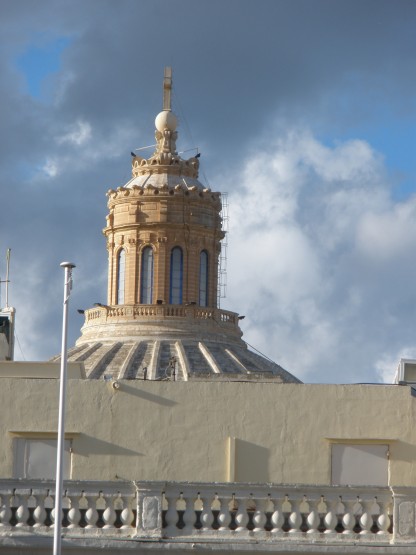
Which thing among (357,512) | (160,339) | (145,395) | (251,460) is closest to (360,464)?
(251,460)

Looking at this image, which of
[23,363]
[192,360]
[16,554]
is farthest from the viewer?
[192,360]

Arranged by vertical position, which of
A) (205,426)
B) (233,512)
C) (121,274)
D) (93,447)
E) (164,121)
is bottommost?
(233,512)

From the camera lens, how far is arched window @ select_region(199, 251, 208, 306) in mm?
68250

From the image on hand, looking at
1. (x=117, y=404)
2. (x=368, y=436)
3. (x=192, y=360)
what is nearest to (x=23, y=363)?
(x=117, y=404)

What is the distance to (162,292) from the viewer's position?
67.8m

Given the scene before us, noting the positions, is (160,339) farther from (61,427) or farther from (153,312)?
(61,427)

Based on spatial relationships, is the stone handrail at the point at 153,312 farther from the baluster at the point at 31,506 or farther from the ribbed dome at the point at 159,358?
the baluster at the point at 31,506

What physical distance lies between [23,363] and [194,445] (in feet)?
11.6

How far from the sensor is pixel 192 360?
6738 centimetres

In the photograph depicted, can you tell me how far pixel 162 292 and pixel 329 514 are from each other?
152ft

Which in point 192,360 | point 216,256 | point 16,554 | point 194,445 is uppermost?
point 216,256

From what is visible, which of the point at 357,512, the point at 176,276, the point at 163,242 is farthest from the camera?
the point at 163,242

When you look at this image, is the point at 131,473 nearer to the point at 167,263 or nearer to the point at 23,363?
the point at 23,363

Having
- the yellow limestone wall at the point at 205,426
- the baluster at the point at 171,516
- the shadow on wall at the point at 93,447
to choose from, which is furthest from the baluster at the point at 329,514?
the shadow on wall at the point at 93,447
